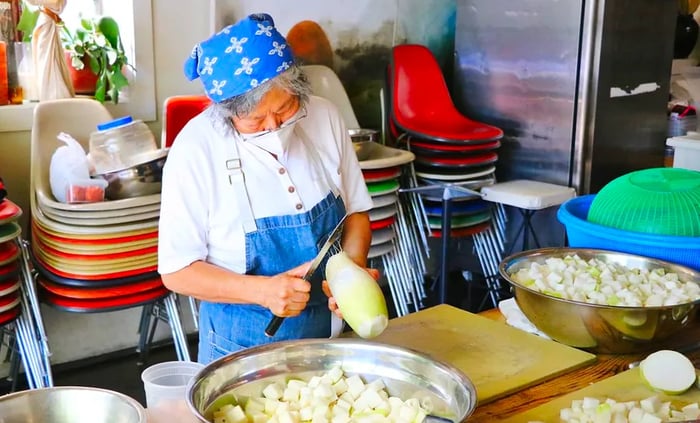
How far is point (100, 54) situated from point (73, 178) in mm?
796

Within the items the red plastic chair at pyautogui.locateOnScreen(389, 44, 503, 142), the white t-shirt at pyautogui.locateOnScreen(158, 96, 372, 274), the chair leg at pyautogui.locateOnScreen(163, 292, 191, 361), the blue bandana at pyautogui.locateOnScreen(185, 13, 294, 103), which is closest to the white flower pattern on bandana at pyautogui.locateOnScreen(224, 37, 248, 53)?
the blue bandana at pyautogui.locateOnScreen(185, 13, 294, 103)

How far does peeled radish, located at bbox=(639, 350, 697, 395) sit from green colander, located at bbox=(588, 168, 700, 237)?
429 millimetres

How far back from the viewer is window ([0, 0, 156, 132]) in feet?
11.0

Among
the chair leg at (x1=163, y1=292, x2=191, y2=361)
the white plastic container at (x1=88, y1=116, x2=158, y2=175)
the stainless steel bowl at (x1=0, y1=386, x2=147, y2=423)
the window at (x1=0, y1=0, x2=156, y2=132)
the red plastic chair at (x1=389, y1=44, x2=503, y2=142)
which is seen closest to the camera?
the stainless steel bowl at (x1=0, y1=386, x2=147, y2=423)

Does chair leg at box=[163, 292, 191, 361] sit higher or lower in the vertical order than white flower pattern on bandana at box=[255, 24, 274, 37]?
lower

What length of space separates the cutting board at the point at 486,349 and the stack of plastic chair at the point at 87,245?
1.30 metres

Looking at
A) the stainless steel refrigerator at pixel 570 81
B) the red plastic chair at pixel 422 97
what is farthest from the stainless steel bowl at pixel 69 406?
the stainless steel refrigerator at pixel 570 81

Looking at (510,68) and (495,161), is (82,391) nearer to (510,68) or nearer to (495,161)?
(495,161)

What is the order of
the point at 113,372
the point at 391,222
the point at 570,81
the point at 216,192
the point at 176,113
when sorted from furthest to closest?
the point at 570,81
the point at 391,222
the point at 113,372
the point at 176,113
the point at 216,192

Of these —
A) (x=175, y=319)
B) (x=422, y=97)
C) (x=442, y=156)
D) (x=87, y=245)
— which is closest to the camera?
(x=87, y=245)

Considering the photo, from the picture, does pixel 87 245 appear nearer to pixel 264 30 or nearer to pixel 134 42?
pixel 134 42

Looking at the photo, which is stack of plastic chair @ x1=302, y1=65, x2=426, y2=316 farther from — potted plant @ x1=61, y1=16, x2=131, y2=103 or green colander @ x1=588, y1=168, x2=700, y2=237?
green colander @ x1=588, y1=168, x2=700, y2=237

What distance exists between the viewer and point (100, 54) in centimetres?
334

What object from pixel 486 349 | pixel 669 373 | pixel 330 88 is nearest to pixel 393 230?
pixel 330 88
